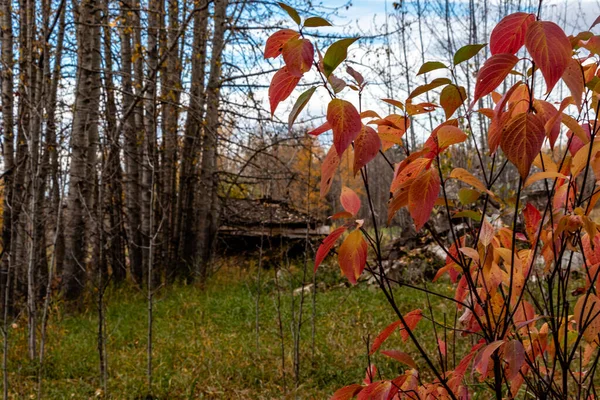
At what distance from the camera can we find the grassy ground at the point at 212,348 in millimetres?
4109

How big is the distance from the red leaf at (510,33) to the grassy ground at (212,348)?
2.87 metres

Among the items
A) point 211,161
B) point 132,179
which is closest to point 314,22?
point 211,161

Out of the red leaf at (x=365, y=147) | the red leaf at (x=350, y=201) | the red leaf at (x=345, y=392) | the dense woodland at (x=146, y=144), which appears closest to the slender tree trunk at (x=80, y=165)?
the dense woodland at (x=146, y=144)

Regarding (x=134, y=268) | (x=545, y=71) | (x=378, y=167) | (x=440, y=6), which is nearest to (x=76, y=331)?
(x=134, y=268)

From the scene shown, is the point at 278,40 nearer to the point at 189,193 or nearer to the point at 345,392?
the point at 345,392

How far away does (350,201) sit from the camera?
1217 mm

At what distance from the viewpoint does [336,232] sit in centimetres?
107

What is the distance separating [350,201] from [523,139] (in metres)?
0.42

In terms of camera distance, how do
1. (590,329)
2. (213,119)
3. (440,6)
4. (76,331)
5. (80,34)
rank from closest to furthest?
(590,329) < (80,34) < (76,331) < (213,119) < (440,6)

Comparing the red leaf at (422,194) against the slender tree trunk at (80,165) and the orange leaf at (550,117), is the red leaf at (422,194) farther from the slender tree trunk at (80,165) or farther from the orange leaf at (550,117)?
the slender tree trunk at (80,165)

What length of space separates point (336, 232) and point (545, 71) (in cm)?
46

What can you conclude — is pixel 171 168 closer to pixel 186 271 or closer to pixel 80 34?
pixel 186 271

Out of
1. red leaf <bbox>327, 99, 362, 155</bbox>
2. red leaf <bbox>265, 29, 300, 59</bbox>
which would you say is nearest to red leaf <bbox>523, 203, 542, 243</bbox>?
red leaf <bbox>327, 99, 362, 155</bbox>

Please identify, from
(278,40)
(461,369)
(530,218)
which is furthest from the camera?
(530,218)
